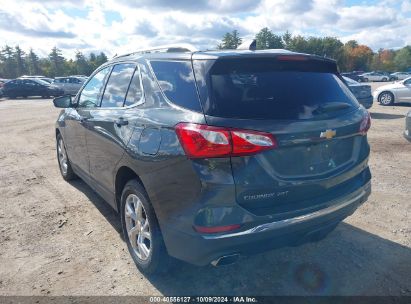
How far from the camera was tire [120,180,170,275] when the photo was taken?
2.86 m

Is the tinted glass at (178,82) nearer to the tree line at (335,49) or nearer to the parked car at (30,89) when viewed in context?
the parked car at (30,89)

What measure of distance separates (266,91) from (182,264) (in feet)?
5.47

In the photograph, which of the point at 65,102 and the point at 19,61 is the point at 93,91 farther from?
the point at 19,61

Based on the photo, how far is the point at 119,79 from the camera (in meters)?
3.69

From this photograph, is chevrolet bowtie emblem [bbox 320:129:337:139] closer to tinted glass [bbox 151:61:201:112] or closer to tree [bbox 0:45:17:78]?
tinted glass [bbox 151:61:201:112]

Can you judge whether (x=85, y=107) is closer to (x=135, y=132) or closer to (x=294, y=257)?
(x=135, y=132)

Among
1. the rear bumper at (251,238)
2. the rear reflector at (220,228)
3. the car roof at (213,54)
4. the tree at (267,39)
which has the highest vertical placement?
the tree at (267,39)

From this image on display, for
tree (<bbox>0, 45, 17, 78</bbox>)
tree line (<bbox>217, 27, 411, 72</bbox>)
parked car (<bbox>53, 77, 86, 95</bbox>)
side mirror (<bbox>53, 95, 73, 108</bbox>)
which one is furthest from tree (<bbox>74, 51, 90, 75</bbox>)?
side mirror (<bbox>53, 95, 73, 108</bbox>)

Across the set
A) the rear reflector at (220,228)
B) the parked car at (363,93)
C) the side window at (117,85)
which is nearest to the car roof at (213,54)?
the side window at (117,85)

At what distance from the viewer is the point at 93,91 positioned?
4.39 meters

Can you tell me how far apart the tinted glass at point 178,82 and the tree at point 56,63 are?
309 feet

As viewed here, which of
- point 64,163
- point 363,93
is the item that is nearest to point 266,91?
point 64,163

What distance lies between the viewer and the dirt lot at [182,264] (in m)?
3.02

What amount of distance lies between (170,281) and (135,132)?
4.34ft
